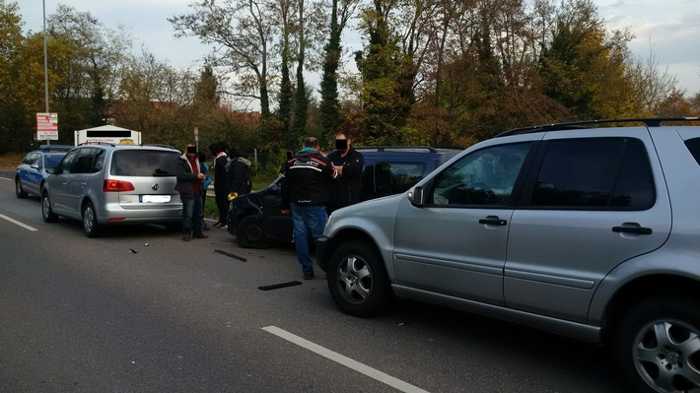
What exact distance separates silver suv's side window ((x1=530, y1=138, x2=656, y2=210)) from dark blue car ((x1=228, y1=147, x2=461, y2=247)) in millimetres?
2973

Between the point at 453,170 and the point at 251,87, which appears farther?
the point at 251,87

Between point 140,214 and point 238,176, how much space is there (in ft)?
6.06

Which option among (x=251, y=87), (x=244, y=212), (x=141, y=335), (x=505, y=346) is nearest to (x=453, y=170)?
(x=505, y=346)

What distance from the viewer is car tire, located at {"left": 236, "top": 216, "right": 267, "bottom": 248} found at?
30.2ft

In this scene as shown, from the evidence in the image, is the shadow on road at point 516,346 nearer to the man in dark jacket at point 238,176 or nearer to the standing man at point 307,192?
the standing man at point 307,192

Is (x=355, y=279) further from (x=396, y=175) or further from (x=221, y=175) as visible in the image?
(x=221, y=175)

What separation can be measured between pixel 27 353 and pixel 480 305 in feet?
11.4

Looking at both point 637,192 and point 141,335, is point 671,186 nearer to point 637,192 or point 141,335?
point 637,192

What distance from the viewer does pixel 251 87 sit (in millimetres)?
34125

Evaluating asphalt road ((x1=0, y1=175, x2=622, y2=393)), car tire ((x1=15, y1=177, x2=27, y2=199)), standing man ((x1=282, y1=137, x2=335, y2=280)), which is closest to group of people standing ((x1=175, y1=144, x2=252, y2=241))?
asphalt road ((x1=0, y1=175, x2=622, y2=393))

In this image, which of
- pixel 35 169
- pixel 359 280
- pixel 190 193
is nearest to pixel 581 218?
pixel 359 280

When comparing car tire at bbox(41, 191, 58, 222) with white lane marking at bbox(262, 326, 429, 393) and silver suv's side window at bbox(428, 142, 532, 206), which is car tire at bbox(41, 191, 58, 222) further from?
silver suv's side window at bbox(428, 142, 532, 206)

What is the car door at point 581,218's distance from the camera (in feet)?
11.4

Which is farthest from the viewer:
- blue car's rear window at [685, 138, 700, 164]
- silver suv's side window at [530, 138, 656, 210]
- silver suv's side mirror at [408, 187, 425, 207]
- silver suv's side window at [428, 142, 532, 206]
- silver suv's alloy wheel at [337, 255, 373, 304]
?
silver suv's alloy wheel at [337, 255, 373, 304]
